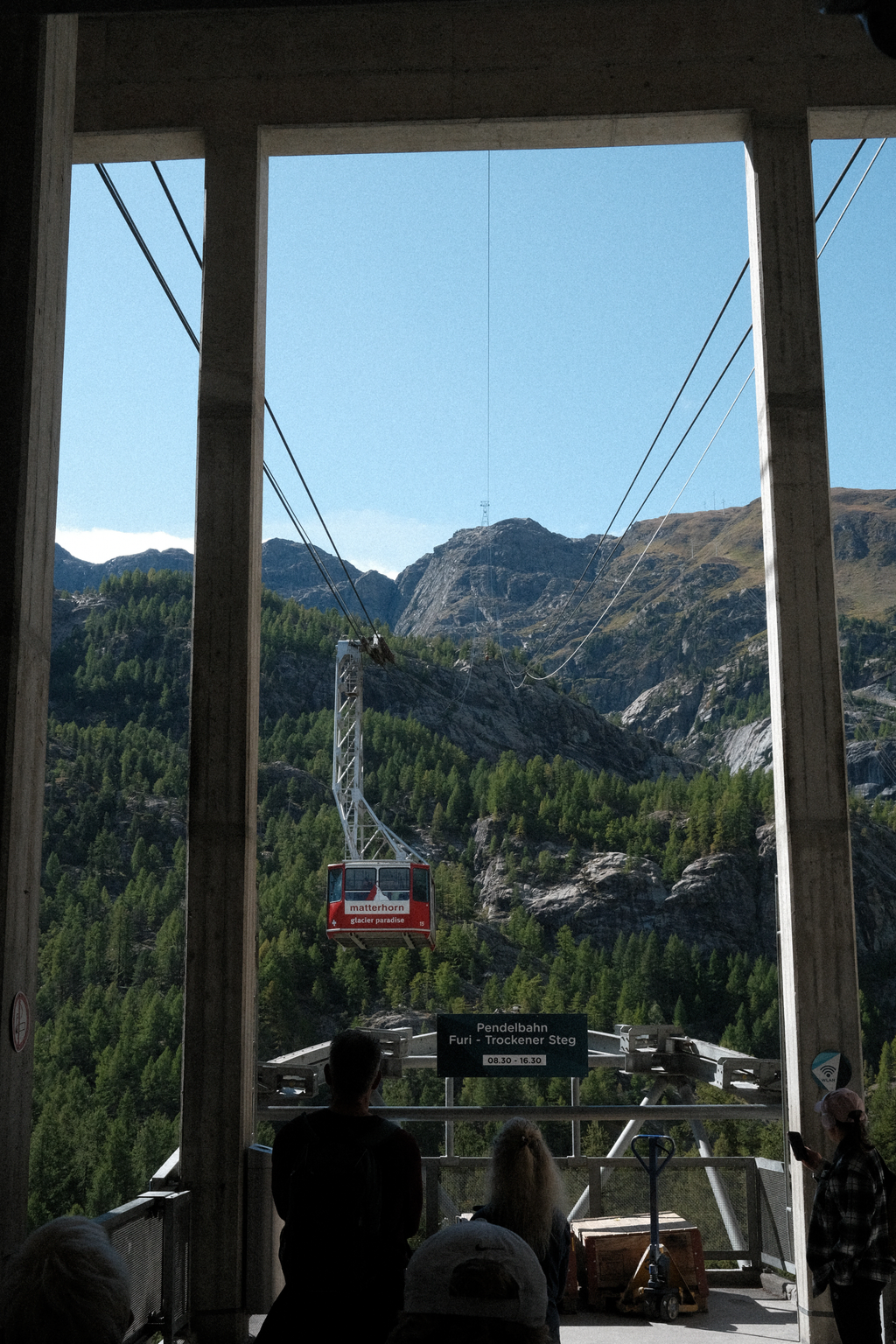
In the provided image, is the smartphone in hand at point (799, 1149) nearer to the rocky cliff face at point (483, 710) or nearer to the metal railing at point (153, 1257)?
the metal railing at point (153, 1257)

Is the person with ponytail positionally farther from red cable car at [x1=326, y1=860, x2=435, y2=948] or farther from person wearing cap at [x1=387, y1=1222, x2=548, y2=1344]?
red cable car at [x1=326, y1=860, x2=435, y2=948]

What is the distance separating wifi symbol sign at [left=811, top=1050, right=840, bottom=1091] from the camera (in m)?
6.64

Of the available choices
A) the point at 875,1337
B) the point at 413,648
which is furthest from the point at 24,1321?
the point at 413,648

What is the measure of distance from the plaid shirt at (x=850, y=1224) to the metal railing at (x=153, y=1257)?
2705 millimetres

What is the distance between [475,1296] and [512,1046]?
5.53 metres

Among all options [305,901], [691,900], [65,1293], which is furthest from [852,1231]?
[691,900]

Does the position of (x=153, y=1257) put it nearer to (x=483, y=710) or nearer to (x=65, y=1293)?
(x=65, y=1293)

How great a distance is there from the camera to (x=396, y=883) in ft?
78.6

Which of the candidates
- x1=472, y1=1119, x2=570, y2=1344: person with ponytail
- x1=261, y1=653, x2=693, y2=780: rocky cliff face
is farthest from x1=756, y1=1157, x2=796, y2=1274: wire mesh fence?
x1=261, y1=653, x2=693, y2=780: rocky cliff face

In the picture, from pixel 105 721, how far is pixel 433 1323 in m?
101

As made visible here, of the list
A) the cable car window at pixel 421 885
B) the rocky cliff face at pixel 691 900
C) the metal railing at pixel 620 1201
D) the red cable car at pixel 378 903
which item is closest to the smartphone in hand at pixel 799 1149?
the metal railing at pixel 620 1201

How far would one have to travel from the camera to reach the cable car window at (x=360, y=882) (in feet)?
78.2

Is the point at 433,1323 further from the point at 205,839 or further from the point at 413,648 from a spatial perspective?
the point at 413,648

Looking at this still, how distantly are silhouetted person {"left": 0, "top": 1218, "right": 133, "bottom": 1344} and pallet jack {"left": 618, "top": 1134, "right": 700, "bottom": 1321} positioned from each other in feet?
16.9
